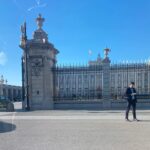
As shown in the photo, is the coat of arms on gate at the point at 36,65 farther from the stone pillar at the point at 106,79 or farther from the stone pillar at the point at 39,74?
the stone pillar at the point at 106,79

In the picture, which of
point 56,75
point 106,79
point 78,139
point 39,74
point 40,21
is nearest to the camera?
point 78,139

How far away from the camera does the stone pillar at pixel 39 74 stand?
20302 millimetres

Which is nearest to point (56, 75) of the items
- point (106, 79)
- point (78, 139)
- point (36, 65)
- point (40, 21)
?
point (36, 65)

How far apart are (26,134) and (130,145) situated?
3438 mm

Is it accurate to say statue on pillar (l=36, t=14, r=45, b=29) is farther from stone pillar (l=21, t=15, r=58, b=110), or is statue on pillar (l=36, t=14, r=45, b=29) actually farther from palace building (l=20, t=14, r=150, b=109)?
stone pillar (l=21, t=15, r=58, b=110)

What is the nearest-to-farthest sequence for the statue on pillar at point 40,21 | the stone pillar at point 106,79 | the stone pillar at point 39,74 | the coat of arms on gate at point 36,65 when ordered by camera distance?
the stone pillar at point 106,79 → the stone pillar at point 39,74 → the coat of arms on gate at point 36,65 → the statue on pillar at point 40,21

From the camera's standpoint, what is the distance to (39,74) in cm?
2047

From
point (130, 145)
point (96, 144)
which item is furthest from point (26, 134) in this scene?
point (130, 145)

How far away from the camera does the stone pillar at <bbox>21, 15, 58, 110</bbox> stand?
20302 millimetres

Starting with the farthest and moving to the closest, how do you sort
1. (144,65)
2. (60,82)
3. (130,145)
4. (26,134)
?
(60,82) → (144,65) → (26,134) → (130,145)

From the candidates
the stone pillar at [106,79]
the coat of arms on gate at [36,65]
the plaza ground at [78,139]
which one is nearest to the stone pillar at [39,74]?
the coat of arms on gate at [36,65]

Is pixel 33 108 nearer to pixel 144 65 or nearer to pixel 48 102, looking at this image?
pixel 48 102

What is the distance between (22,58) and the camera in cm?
2114

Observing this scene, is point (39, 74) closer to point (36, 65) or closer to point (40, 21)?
point (36, 65)
